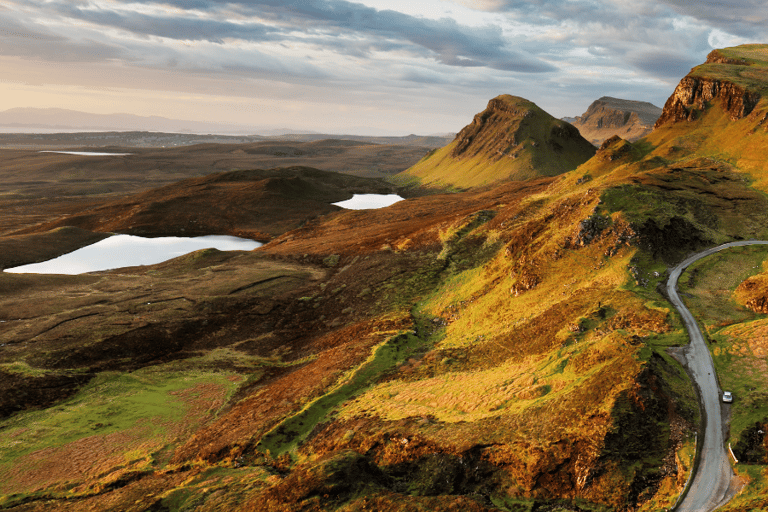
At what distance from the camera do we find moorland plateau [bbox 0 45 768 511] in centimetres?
2416

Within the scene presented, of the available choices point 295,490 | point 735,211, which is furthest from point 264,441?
point 735,211

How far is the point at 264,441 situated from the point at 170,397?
1683 centimetres

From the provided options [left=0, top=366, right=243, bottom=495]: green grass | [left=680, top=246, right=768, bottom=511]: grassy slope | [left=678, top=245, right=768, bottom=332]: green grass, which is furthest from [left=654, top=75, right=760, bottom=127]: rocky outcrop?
[left=0, top=366, right=243, bottom=495]: green grass

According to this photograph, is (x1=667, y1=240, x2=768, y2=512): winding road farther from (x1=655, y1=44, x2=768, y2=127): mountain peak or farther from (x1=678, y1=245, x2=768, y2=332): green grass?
(x1=655, y1=44, x2=768, y2=127): mountain peak

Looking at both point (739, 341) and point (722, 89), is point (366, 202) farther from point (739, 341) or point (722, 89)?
point (739, 341)

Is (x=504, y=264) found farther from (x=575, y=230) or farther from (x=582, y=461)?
(x=582, y=461)

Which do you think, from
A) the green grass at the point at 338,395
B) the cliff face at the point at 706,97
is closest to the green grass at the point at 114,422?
the green grass at the point at 338,395

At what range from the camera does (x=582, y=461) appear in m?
23.2

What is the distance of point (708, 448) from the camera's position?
77.0ft

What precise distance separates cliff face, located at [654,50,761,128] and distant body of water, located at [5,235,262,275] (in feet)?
Result: 377

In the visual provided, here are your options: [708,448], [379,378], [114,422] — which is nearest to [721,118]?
[708,448]

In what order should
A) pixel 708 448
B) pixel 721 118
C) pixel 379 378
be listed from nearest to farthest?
pixel 708 448
pixel 379 378
pixel 721 118

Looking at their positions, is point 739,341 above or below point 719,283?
below

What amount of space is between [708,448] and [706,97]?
327 feet
